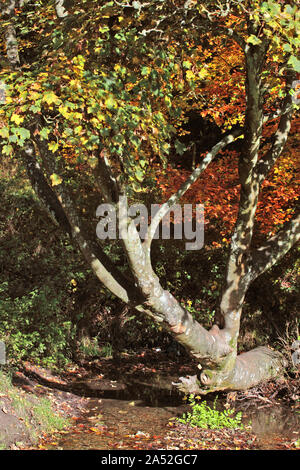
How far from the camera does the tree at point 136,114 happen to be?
6.11 m

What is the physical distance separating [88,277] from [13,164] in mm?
6148

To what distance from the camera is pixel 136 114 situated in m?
6.64

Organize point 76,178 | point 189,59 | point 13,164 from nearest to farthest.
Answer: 1. point 189,59
2. point 76,178
3. point 13,164

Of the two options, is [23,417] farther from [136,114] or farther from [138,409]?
[136,114]

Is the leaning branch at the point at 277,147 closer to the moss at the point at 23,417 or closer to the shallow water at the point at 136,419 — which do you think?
the shallow water at the point at 136,419

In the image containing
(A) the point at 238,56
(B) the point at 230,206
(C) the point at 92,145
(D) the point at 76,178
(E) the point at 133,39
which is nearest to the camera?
(C) the point at 92,145

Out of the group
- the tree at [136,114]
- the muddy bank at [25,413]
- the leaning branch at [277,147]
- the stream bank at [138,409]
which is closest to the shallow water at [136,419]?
the stream bank at [138,409]

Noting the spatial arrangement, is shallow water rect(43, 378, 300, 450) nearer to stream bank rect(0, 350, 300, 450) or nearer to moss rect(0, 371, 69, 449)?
stream bank rect(0, 350, 300, 450)

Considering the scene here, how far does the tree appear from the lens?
20.1ft

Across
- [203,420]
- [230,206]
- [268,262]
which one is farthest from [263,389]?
[230,206]

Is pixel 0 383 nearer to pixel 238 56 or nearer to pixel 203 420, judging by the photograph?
pixel 203 420

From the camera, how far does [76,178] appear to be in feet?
44.8

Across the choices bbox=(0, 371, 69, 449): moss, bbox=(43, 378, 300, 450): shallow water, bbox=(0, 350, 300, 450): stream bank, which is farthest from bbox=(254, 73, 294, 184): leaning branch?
bbox=(0, 371, 69, 449): moss

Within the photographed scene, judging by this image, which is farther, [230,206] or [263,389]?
[230,206]
